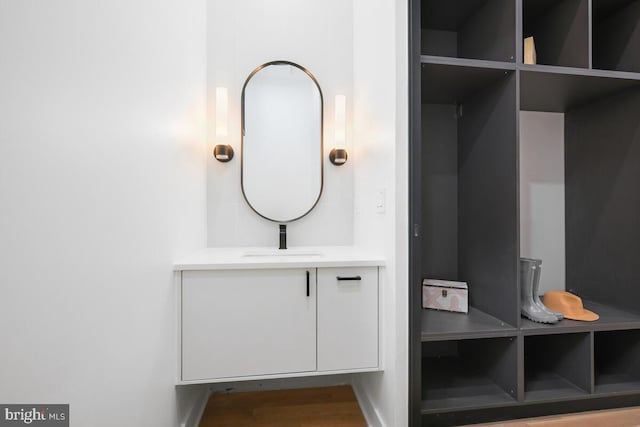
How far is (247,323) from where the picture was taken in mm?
1270

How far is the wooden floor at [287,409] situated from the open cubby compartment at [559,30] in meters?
2.07

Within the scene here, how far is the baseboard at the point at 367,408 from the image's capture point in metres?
1.37

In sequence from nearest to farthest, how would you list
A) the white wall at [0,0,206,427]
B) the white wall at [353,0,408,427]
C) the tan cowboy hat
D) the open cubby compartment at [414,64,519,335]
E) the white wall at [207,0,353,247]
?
the white wall at [0,0,206,427] < the white wall at [353,0,408,427] < the open cubby compartment at [414,64,519,335] < the tan cowboy hat < the white wall at [207,0,353,247]

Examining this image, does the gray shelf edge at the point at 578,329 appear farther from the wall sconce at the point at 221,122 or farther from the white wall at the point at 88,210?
the wall sconce at the point at 221,122

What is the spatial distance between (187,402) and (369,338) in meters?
0.94

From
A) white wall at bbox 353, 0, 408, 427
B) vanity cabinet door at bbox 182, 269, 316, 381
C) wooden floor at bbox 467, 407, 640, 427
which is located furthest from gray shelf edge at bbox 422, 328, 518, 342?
vanity cabinet door at bbox 182, 269, 316, 381

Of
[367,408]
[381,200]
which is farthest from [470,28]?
[367,408]

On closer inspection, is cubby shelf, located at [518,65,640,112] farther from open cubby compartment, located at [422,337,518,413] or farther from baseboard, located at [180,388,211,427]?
baseboard, located at [180,388,211,427]

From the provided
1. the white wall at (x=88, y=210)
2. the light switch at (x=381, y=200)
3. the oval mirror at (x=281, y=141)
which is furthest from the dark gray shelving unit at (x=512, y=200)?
the white wall at (x=88, y=210)

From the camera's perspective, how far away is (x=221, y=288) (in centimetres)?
126

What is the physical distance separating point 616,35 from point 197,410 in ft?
9.77

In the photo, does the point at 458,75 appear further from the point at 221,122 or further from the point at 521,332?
the point at 221,122

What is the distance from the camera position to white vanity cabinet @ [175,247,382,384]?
124cm

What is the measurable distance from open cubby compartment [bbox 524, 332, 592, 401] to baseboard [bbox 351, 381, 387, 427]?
675 mm
